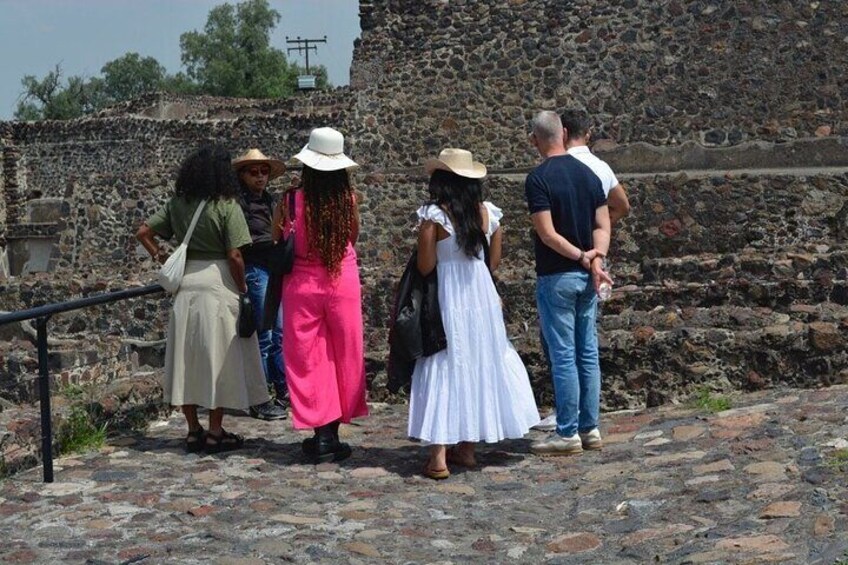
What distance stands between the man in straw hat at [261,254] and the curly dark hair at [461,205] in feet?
5.89

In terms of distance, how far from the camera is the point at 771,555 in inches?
166

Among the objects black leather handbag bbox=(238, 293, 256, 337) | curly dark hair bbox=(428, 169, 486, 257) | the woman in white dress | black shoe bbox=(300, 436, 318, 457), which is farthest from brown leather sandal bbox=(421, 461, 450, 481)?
black leather handbag bbox=(238, 293, 256, 337)

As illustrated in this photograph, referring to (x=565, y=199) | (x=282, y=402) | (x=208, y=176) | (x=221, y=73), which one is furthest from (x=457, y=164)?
(x=221, y=73)

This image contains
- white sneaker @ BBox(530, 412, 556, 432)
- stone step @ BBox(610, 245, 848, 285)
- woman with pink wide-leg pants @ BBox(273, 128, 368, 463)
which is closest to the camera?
woman with pink wide-leg pants @ BBox(273, 128, 368, 463)

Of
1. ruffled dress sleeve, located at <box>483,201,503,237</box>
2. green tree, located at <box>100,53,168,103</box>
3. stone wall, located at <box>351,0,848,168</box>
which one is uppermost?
green tree, located at <box>100,53,168,103</box>

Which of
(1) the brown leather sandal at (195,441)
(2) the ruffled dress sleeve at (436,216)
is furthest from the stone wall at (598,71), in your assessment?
(1) the brown leather sandal at (195,441)

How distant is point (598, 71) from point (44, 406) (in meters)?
9.73

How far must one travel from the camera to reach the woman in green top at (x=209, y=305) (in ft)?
22.0

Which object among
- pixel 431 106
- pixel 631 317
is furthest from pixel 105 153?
A: pixel 631 317

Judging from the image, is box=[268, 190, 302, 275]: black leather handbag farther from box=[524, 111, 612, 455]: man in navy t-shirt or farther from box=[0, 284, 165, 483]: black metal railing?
box=[524, 111, 612, 455]: man in navy t-shirt

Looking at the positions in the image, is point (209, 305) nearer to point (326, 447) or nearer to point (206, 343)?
point (206, 343)

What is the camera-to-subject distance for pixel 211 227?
22.0 ft

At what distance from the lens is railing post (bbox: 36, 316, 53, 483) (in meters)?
5.99

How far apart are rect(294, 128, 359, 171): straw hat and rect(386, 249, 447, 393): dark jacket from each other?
0.62 metres
